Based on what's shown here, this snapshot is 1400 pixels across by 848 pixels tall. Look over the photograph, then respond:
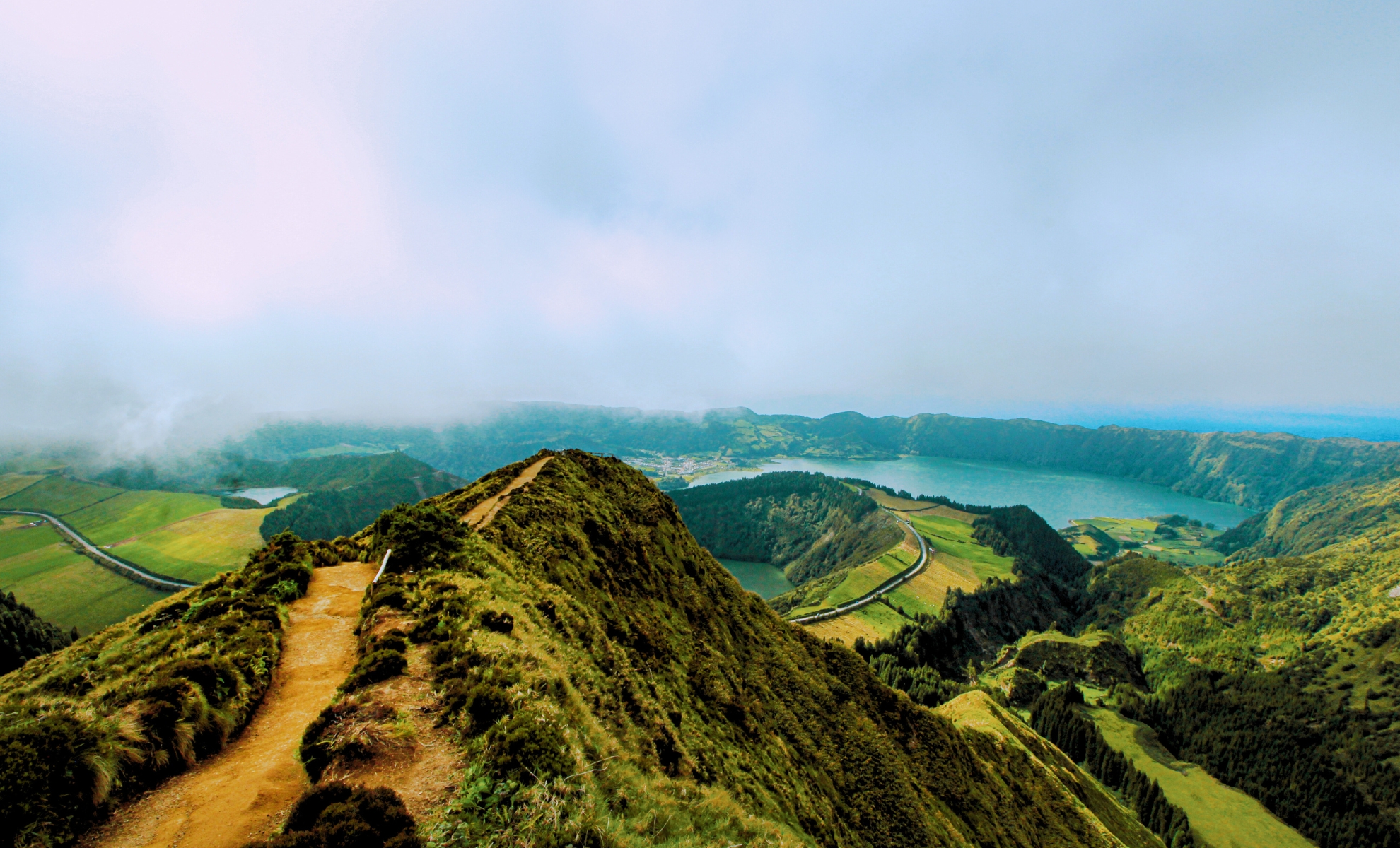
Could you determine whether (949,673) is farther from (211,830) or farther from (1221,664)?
(211,830)

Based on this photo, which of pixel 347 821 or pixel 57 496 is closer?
pixel 347 821

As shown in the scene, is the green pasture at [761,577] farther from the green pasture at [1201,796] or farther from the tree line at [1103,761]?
the green pasture at [1201,796]

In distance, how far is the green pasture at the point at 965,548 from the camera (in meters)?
150

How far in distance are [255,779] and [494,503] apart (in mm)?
23682

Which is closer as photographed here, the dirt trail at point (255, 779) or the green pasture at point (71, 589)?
the dirt trail at point (255, 779)

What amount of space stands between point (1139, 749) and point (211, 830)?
482 feet

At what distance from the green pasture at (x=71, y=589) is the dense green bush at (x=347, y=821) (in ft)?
515

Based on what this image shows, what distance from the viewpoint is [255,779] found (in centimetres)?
923

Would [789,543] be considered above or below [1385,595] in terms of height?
below

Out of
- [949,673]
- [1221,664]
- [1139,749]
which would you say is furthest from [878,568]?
[1221,664]

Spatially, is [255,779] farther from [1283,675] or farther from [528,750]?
[1283,675]

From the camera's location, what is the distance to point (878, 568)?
13500cm

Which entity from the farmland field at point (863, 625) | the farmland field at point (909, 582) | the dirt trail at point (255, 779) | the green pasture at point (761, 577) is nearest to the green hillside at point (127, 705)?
the dirt trail at point (255, 779)

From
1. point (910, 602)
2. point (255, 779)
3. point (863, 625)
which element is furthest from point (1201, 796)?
point (255, 779)
